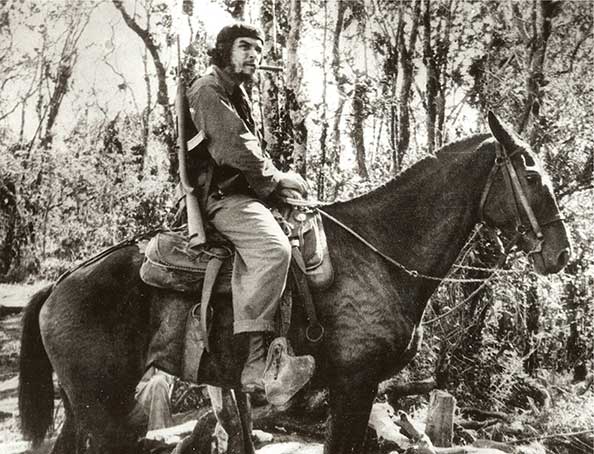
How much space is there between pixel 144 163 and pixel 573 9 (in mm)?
5921

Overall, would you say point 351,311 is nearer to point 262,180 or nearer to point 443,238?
point 443,238

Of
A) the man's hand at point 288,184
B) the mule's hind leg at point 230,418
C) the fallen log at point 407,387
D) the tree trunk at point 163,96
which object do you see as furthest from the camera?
the tree trunk at point 163,96

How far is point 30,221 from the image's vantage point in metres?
6.05

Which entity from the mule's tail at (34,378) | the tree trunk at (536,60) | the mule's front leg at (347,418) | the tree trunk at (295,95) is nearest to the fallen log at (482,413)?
the tree trunk at (536,60)

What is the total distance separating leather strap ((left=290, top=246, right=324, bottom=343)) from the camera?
3.32 meters

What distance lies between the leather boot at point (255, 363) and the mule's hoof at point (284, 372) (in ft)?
0.19

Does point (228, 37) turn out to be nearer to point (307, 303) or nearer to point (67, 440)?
point (307, 303)

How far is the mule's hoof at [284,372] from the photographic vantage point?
315cm

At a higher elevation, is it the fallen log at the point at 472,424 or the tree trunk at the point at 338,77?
the tree trunk at the point at 338,77

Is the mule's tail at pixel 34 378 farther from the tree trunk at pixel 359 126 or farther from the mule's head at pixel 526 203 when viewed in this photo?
the tree trunk at pixel 359 126

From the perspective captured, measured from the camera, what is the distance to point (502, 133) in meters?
3.43

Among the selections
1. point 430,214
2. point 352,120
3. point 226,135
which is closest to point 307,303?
point 430,214

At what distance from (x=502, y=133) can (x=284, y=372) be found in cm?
209

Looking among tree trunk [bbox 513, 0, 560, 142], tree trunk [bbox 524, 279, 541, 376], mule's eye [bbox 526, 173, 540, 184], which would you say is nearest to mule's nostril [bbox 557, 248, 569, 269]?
mule's eye [bbox 526, 173, 540, 184]
